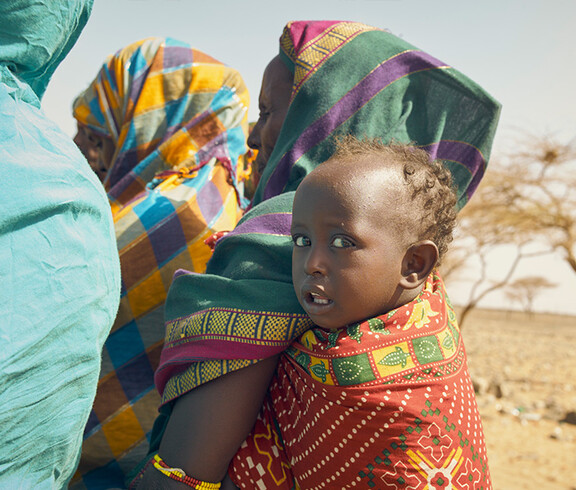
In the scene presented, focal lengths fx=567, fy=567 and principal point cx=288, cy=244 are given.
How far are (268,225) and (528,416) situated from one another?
11.2 m

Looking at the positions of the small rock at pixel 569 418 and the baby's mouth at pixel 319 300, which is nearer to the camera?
the baby's mouth at pixel 319 300

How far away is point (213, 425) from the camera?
161cm

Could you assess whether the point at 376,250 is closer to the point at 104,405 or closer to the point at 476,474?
the point at 476,474

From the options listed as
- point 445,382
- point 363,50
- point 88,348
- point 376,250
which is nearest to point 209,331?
point 88,348

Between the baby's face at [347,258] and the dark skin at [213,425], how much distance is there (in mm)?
285

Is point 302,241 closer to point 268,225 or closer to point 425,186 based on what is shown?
point 268,225

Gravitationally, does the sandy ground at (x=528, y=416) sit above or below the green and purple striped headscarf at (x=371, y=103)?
below

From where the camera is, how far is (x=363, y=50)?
→ 2.22 meters

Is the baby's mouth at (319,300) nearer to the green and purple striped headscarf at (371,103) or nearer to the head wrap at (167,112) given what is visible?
the green and purple striped headscarf at (371,103)

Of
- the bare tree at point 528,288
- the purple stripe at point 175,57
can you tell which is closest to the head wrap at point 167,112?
the purple stripe at point 175,57

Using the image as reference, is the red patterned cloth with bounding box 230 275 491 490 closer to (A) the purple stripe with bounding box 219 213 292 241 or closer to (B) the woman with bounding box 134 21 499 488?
(B) the woman with bounding box 134 21 499 488

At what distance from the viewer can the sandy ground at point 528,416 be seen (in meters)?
8.51

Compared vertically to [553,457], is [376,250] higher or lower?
higher

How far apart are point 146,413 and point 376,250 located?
1510 millimetres
